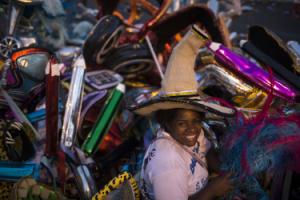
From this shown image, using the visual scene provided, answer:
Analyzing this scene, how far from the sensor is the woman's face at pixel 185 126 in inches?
66.8

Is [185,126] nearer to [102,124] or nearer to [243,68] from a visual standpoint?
[243,68]

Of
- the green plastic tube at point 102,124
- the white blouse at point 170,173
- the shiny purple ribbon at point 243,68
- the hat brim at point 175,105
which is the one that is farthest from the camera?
the green plastic tube at point 102,124

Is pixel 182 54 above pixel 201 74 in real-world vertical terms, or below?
above

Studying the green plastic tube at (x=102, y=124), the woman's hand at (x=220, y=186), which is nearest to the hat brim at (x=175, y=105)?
the woman's hand at (x=220, y=186)

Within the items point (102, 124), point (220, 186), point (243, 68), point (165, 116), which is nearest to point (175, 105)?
point (165, 116)

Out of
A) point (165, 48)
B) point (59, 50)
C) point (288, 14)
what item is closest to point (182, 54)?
point (165, 48)

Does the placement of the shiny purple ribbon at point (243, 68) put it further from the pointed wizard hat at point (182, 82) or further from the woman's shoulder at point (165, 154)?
the woman's shoulder at point (165, 154)

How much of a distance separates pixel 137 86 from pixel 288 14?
3.08 meters

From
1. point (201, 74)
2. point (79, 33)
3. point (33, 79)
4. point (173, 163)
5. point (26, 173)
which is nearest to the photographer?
point (173, 163)

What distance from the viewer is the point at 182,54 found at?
177 centimetres

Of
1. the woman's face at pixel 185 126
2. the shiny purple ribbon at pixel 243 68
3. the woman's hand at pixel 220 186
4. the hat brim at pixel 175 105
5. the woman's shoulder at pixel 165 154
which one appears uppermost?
Result: the shiny purple ribbon at pixel 243 68

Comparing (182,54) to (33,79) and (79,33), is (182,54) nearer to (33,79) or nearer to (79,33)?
(33,79)

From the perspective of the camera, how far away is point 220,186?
164 cm

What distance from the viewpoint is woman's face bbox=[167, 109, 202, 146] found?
5.57 ft
